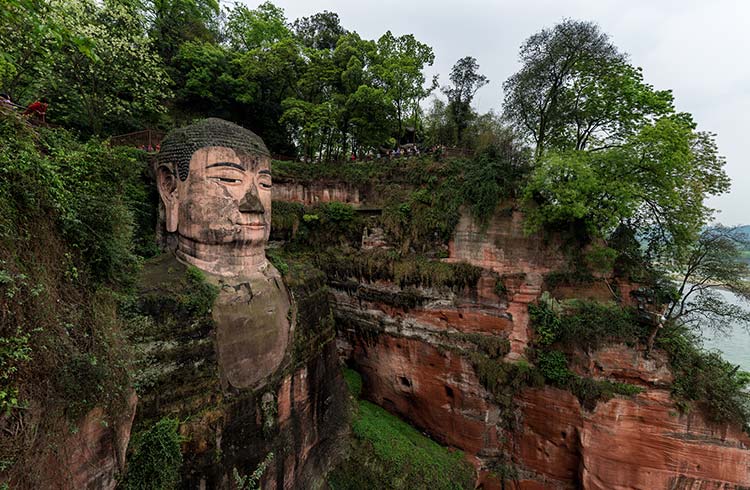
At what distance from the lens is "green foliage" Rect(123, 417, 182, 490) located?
479cm

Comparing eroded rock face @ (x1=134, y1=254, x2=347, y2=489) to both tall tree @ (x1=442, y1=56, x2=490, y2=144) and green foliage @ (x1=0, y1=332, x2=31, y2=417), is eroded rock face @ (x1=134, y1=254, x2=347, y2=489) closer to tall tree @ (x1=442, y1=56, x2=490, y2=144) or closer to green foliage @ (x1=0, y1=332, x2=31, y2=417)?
green foliage @ (x1=0, y1=332, x2=31, y2=417)

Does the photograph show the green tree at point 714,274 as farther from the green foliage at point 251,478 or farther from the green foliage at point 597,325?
the green foliage at point 251,478

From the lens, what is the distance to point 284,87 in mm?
15570

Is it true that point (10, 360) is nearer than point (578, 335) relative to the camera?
Yes

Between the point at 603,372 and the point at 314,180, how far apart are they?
12510 mm

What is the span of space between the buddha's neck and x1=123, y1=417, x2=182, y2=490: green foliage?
2930 mm

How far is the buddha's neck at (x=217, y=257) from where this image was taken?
6.66 m

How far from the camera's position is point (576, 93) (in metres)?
10.9

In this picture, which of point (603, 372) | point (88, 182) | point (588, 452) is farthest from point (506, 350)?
point (88, 182)

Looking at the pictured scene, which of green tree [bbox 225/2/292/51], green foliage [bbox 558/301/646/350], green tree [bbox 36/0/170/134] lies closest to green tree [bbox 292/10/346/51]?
green tree [bbox 225/2/292/51]

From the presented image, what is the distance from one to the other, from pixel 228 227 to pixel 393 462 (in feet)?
27.3

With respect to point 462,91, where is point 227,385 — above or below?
below

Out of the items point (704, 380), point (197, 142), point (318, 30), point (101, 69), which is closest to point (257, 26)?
point (318, 30)

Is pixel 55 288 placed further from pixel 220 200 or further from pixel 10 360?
pixel 220 200
